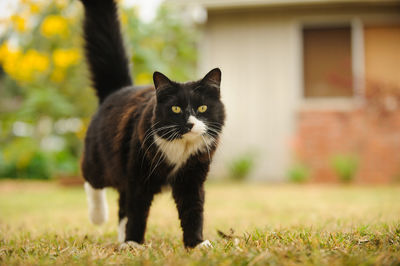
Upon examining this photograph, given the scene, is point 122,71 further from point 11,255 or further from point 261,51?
point 261,51

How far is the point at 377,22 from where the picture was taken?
28.5 feet

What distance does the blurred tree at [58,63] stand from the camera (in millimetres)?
7074

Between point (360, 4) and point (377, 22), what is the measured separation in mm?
494

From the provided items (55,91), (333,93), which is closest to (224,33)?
(333,93)

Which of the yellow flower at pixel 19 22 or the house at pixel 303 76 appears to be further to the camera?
the house at pixel 303 76

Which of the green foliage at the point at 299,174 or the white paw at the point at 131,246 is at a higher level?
the white paw at the point at 131,246

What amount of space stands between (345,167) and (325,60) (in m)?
2.30

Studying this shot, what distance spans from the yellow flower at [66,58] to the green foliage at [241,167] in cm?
348

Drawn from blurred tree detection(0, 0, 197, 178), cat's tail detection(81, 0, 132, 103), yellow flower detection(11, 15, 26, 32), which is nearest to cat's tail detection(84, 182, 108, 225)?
cat's tail detection(81, 0, 132, 103)

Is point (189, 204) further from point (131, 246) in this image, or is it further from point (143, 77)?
point (143, 77)

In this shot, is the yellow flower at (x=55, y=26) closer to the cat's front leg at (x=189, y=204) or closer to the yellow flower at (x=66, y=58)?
the yellow flower at (x=66, y=58)

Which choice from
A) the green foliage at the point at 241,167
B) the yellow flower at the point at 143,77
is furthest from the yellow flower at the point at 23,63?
the green foliage at the point at 241,167

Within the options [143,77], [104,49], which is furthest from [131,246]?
[143,77]

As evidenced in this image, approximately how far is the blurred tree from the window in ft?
7.74
